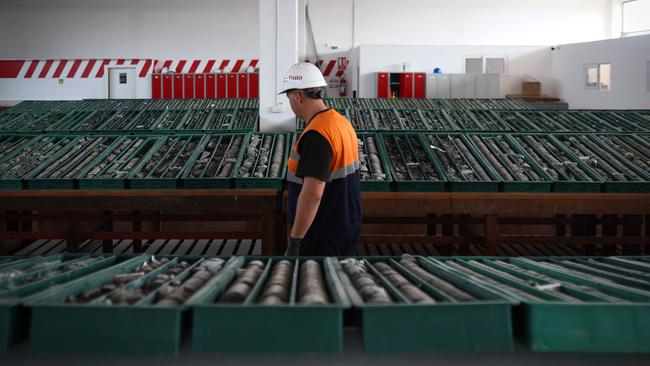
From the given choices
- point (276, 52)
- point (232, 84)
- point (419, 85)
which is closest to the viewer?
point (276, 52)

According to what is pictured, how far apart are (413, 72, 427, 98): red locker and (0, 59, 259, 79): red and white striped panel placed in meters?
3.81

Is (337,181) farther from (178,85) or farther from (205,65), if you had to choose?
(205,65)

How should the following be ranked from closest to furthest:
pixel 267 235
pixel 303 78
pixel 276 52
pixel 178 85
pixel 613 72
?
pixel 303 78, pixel 267 235, pixel 276 52, pixel 613 72, pixel 178 85

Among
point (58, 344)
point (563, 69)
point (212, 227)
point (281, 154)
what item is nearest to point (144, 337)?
point (58, 344)

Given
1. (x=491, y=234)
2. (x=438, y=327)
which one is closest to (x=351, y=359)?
(x=438, y=327)

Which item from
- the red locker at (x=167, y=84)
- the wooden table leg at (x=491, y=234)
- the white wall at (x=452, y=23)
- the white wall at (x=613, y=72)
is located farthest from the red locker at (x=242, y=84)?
the wooden table leg at (x=491, y=234)

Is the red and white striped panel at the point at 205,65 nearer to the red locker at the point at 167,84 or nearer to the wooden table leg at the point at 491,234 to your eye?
the red locker at the point at 167,84

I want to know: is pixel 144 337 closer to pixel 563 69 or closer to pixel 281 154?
pixel 281 154

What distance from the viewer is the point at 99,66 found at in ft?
46.3

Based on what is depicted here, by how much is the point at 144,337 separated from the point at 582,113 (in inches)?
243

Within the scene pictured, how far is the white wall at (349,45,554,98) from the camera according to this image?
43.2 feet

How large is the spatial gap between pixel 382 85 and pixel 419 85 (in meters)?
0.80

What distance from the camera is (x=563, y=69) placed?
13.1 m

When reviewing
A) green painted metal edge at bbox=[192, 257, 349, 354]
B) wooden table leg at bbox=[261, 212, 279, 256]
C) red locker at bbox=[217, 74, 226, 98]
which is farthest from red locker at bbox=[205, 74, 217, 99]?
green painted metal edge at bbox=[192, 257, 349, 354]
